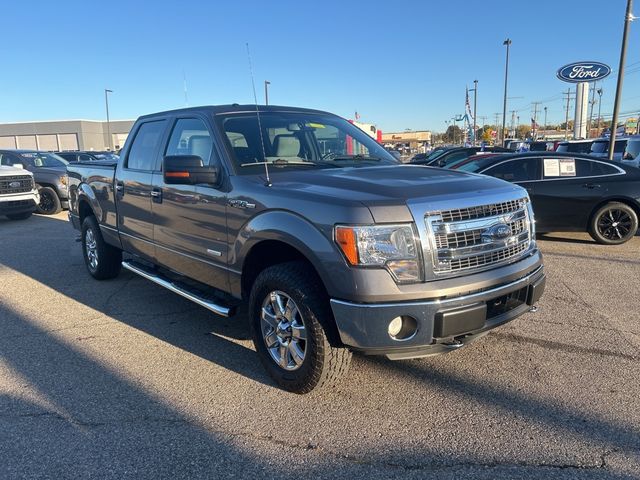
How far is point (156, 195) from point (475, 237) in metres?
2.99

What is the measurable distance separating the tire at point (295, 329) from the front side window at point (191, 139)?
52.1 inches

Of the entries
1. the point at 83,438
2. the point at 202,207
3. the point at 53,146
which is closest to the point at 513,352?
the point at 202,207

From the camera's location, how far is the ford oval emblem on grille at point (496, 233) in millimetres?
3182

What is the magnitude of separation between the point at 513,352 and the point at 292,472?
2.22 m

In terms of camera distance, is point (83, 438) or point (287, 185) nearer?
point (83, 438)

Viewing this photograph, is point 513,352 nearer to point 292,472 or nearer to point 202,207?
Answer: point 292,472

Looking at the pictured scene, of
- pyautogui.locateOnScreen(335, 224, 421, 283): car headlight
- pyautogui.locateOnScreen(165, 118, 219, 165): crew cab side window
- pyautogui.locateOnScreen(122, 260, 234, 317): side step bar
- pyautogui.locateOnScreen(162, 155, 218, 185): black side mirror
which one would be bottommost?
pyautogui.locateOnScreen(122, 260, 234, 317): side step bar

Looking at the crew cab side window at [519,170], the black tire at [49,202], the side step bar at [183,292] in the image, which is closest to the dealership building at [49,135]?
the black tire at [49,202]

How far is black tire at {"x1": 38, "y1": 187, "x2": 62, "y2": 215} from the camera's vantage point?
1380 centimetres

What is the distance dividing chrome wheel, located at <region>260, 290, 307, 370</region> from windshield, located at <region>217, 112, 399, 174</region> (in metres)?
1.04

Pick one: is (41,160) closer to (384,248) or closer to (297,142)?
(297,142)

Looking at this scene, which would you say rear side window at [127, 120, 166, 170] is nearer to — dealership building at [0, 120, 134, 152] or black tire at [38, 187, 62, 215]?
black tire at [38, 187, 62, 215]

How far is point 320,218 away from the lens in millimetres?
3039

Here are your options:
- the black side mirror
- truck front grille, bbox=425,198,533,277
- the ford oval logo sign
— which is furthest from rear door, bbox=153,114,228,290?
the ford oval logo sign
